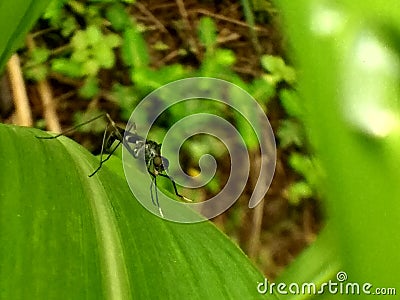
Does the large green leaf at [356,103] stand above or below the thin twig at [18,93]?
below

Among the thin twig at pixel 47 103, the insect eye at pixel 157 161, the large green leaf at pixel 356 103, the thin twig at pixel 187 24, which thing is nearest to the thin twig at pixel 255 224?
the thin twig at pixel 187 24

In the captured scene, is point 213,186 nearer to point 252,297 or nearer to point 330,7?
point 252,297

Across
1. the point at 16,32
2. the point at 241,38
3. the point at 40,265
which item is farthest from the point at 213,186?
the point at 40,265

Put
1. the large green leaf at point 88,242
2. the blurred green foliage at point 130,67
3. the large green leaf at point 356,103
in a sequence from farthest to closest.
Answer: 1. the blurred green foliage at point 130,67
2. the large green leaf at point 88,242
3. the large green leaf at point 356,103

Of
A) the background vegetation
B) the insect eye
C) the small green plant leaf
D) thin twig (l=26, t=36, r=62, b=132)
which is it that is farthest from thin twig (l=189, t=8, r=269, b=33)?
the insect eye

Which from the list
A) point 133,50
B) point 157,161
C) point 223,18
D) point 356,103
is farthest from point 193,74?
point 356,103

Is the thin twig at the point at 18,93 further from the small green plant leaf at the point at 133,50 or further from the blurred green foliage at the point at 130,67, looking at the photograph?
the small green plant leaf at the point at 133,50

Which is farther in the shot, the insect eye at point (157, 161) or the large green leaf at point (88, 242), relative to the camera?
the insect eye at point (157, 161)

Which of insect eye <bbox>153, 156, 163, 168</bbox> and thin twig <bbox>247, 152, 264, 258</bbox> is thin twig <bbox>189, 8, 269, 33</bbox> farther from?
insect eye <bbox>153, 156, 163, 168</bbox>
